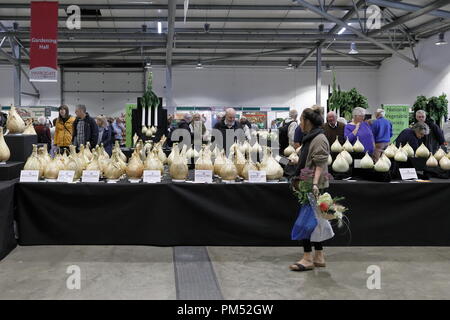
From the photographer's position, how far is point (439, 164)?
436 centimetres

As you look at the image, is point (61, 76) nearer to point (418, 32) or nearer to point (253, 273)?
point (418, 32)

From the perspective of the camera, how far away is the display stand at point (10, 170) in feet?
12.7

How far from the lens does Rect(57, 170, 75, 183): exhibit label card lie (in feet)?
12.8

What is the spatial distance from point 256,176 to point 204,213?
1.76 ft

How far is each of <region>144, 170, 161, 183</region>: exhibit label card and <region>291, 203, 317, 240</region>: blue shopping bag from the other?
124 centimetres

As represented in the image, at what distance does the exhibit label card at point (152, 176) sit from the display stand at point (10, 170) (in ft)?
3.71

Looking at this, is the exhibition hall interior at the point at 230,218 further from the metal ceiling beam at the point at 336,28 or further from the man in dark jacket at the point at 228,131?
the metal ceiling beam at the point at 336,28

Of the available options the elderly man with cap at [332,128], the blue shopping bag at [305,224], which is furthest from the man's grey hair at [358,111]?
the blue shopping bag at [305,224]

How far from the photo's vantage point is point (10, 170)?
3.91 meters

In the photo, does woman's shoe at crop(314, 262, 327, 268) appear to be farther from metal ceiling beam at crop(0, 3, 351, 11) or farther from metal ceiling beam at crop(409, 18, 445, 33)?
metal ceiling beam at crop(409, 18, 445, 33)
